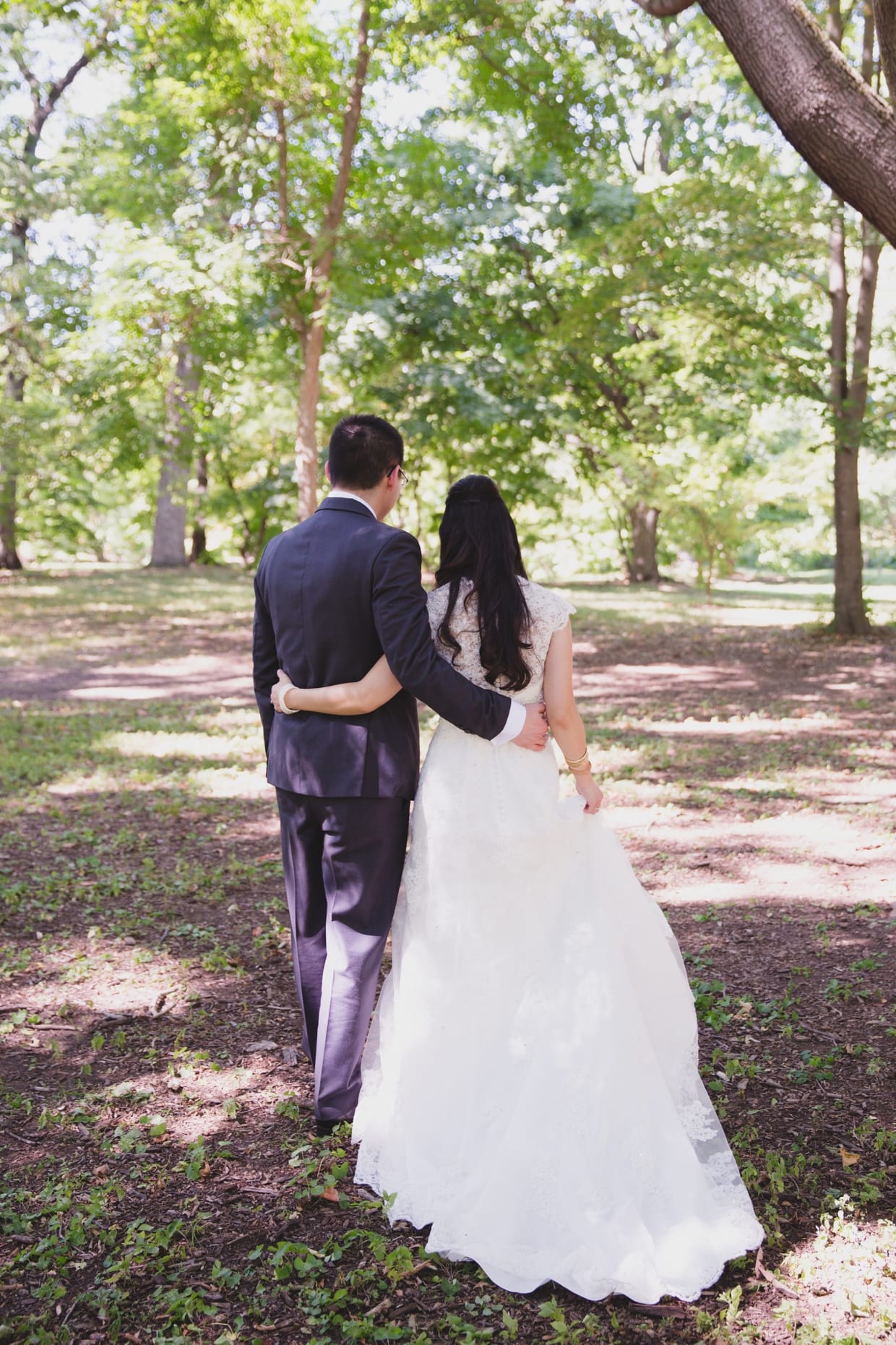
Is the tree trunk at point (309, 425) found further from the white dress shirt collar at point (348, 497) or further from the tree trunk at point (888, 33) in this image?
the white dress shirt collar at point (348, 497)

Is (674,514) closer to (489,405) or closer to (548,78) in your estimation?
(489,405)

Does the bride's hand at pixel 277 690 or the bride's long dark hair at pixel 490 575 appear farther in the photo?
the bride's hand at pixel 277 690

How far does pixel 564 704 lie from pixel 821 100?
2.39 metres

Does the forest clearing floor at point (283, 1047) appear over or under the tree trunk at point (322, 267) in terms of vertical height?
under

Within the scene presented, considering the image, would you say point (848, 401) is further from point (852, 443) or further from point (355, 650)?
point (355, 650)

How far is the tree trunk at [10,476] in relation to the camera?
863 inches

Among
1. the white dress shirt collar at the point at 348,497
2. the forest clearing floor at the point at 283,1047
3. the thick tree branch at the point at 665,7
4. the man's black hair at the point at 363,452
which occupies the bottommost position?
the forest clearing floor at the point at 283,1047

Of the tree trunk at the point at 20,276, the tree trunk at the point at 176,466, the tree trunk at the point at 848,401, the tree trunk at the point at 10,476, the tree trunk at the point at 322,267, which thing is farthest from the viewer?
the tree trunk at the point at 20,276

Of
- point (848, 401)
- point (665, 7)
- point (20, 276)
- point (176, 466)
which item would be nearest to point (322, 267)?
point (848, 401)

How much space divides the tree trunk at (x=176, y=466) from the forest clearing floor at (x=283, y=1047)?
24.1 feet

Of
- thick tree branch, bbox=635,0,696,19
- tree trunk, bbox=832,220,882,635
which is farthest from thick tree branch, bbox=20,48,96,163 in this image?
thick tree branch, bbox=635,0,696,19

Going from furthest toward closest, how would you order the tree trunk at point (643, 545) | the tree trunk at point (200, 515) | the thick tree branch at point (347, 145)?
the tree trunk at point (200, 515) → the tree trunk at point (643, 545) → the thick tree branch at point (347, 145)

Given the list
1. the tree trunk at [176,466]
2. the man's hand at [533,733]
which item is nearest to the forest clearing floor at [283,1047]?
the man's hand at [533,733]

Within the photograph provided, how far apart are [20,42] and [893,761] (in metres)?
24.3
